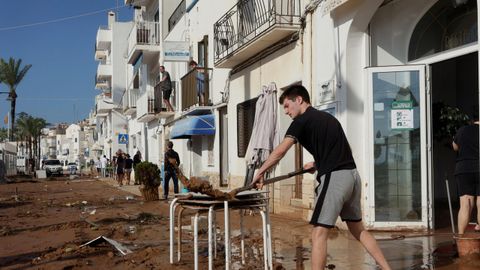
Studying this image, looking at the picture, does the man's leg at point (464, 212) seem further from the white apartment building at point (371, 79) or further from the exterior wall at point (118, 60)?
the exterior wall at point (118, 60)

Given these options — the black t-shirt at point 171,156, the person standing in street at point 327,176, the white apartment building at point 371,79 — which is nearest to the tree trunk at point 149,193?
the black t-shirt at point 171,156

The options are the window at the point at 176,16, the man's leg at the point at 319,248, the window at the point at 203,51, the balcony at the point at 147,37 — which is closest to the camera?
the man's leg at the point at 319,248

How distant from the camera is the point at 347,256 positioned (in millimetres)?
6949

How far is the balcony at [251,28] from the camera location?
1146 cm

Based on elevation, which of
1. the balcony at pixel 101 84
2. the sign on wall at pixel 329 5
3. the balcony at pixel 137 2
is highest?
the balcony at pixel 137 2

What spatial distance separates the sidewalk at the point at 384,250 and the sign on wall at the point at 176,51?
1251 cm

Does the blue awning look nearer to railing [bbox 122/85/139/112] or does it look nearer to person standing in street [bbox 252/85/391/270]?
person standing in street [bbox 252/85/391/270]

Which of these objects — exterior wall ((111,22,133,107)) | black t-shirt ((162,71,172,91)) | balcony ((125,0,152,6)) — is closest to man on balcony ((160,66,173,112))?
black t-shirt ((162,71,172,91))

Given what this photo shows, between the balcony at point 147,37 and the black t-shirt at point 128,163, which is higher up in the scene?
the balcony at point 147,37

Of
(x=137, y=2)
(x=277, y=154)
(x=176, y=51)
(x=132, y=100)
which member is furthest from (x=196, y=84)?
(x=132, y=100)

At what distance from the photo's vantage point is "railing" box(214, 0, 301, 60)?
1146 centimetres

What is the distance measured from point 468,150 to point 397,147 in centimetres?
197

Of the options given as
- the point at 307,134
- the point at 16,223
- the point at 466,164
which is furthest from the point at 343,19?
the point at 16,223

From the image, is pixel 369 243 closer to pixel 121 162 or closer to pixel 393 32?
pixel 393 32
